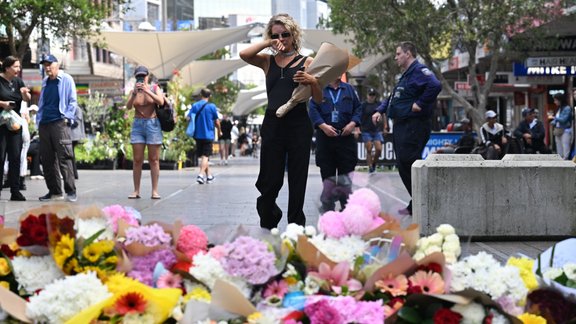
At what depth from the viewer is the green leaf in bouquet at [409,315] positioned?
346 centimetres

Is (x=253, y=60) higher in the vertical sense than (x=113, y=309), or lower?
higher

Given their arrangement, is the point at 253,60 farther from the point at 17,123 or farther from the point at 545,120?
the point at 545,120

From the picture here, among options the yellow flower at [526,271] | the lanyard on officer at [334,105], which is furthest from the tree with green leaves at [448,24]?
the yellow flower at [526,271]

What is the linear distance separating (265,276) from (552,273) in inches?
40.1

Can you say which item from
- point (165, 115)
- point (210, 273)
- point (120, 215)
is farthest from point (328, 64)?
point (165, 115)

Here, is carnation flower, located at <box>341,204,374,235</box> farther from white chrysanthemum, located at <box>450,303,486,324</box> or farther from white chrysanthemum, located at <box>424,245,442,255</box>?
white chrysanthemum, located at <box>450,303,486,324</box>

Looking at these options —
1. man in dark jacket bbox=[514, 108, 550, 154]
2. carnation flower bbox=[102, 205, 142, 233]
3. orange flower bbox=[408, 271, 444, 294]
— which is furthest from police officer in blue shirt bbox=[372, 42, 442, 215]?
man in dark jacket bbox=[514, 108, 550, 154]

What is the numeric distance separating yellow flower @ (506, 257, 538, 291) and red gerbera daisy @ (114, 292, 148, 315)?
4.07 feet

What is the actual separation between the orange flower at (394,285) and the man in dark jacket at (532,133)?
24664mm

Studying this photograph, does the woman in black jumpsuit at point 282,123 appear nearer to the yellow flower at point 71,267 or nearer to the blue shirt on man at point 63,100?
the yellow flower at point 71,267

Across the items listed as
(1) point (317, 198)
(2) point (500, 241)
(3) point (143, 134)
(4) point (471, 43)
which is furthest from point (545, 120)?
(1) point (317, 198)

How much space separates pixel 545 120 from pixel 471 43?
14578 millimetres

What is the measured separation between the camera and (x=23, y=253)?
3.86 m

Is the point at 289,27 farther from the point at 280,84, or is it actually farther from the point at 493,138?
the point at 493,138
